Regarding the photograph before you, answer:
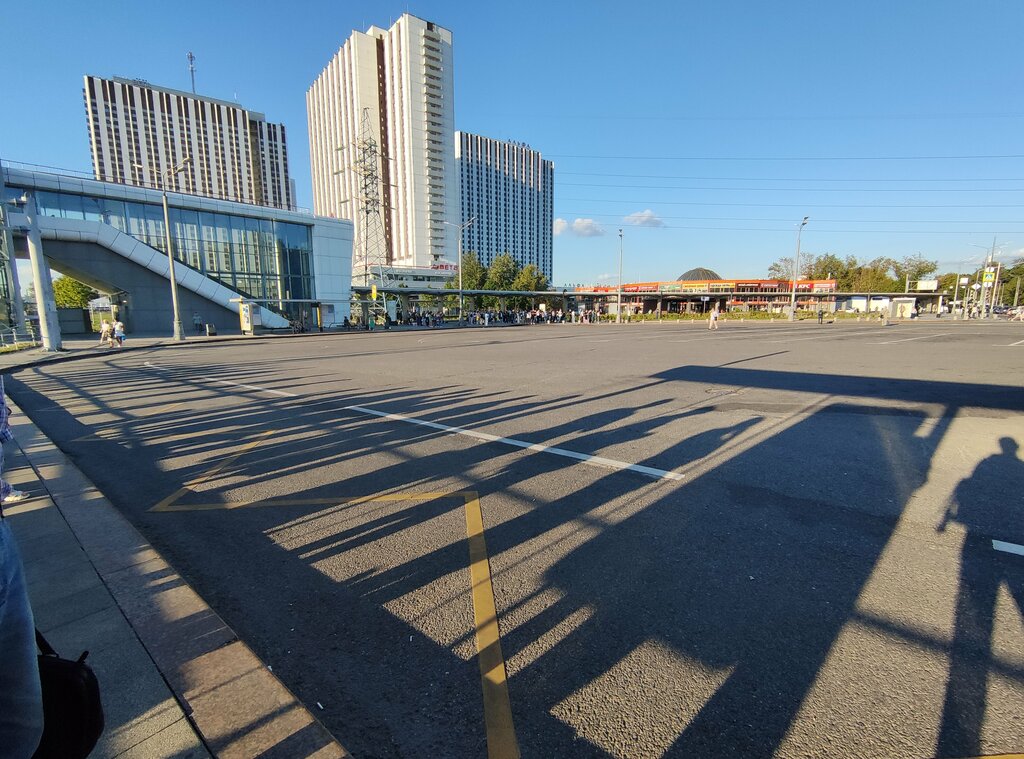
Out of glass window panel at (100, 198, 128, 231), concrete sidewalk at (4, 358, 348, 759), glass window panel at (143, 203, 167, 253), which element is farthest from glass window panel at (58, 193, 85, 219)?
concrete sidewalk at (4, 358, 348, 759)

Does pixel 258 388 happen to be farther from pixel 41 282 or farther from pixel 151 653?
pixel 41 282

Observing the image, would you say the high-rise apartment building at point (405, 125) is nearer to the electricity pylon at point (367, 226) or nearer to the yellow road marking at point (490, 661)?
the electricity pylon at point (367, 226)

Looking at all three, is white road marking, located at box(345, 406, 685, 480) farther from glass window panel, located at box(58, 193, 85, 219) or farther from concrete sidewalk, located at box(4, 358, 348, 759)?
glass window panel, located at box(58, 193, 85, 219)

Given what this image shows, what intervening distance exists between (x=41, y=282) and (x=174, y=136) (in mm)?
83258

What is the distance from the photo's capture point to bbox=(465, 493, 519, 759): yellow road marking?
6.43ft

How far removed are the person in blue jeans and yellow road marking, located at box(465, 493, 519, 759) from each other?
147cm

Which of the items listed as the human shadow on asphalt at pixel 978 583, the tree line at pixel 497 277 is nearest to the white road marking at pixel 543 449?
the human shadow on asphalt at pixel 978 583

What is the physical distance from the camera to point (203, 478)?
5.18 m

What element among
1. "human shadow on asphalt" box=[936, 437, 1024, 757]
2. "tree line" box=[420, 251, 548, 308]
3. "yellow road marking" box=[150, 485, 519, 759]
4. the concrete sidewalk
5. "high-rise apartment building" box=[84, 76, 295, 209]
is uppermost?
"high-rise apartment building" box=[84, 76, 295, 209]

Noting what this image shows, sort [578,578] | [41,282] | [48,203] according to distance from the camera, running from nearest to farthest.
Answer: [578,578], [41,282], [48,203]

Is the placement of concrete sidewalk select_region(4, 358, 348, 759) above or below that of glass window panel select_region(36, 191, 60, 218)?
below

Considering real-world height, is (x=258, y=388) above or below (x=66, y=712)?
below

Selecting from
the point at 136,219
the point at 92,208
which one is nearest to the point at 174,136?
the point at 136,219

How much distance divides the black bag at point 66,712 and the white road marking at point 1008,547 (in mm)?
5113
